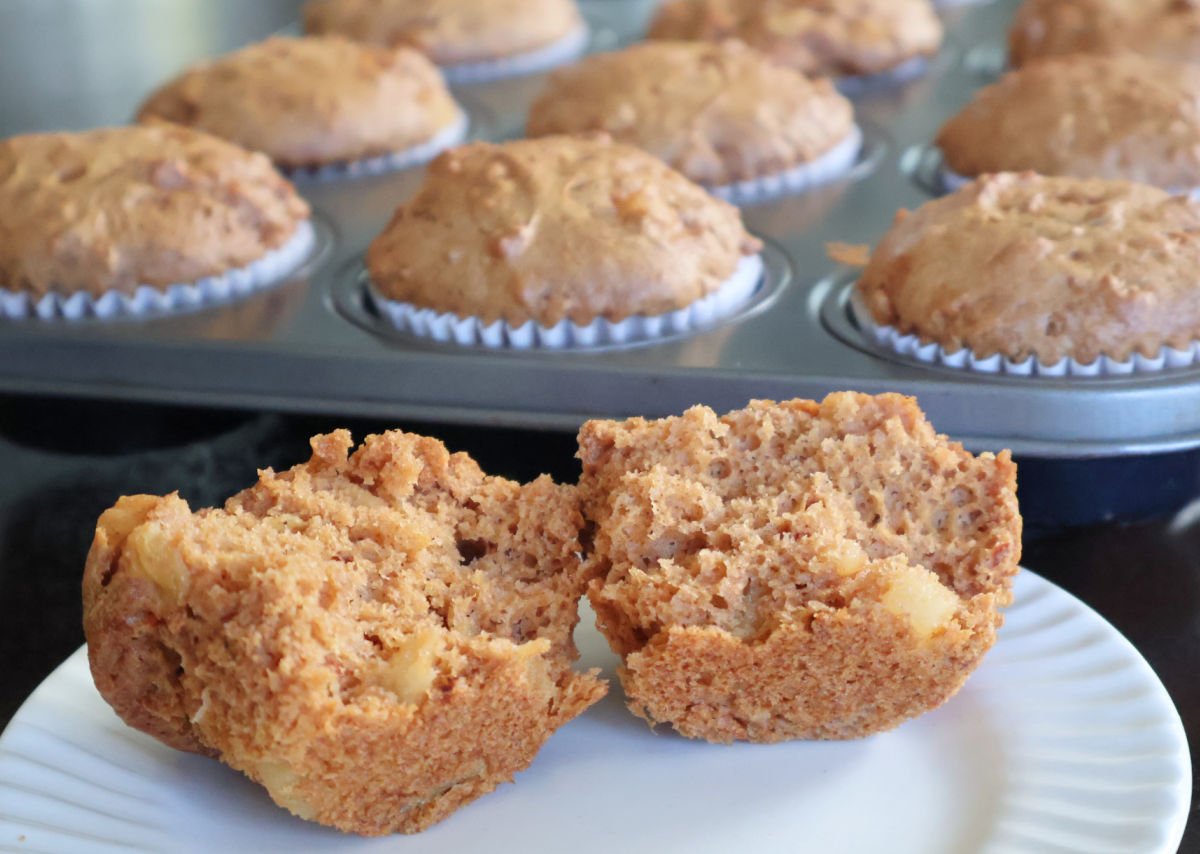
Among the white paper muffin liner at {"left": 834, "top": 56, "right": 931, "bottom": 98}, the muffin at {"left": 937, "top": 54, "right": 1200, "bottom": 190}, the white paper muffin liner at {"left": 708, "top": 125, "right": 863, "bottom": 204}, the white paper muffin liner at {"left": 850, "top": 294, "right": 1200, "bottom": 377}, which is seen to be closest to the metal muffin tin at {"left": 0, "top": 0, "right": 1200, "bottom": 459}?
the white paper muffin liner at {"left": 850, "top": 294, "right": 1200, "bottom": 377}

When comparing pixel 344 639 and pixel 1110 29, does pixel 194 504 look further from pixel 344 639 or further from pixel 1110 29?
pixel 1110 29

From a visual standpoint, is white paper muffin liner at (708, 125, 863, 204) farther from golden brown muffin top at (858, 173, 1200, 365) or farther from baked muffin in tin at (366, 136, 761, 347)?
golden brown muffin top at (858, 173, 1200, 365)

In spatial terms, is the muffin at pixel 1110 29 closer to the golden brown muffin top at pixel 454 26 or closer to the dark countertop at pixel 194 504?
the golden brown muffin top at pixel 454 26

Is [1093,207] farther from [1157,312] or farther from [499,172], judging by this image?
[499,172]

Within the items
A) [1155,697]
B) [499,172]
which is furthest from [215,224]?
[1155,697]

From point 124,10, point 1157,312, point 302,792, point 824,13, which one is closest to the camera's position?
point 302,792

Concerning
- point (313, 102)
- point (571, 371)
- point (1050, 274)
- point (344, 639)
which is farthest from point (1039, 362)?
point (313, 102)

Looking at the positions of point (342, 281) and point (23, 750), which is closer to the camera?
point (23, 750)
